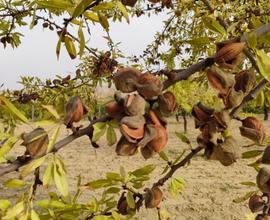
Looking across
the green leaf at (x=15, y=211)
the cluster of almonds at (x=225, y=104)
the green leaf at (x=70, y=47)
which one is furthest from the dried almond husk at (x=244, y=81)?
the green leaf at (x=70, y=47)

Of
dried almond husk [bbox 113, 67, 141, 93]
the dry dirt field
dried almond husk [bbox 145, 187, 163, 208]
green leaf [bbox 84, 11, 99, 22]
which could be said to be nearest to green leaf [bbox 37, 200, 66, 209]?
dried almond husk [bbox 145, 187, 163, 208]

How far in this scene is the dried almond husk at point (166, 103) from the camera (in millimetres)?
714

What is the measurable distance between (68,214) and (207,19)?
73 cm

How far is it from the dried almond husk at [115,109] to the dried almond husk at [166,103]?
0.20 feet

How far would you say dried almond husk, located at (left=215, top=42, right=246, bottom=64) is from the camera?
748 millimetres

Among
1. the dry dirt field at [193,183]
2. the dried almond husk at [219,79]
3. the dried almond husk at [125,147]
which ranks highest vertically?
the dried almond husk at [219,79]

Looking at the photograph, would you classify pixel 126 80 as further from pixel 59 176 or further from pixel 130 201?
pixel 130 201

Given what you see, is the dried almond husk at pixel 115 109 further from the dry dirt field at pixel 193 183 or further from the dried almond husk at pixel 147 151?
the dry dirt field at pixel 193 183

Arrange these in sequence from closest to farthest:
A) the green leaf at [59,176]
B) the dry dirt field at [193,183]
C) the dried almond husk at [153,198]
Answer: the green leaf at [59,176] → the dried almond husk at [153,198] → the dry dirt field at [193,183]

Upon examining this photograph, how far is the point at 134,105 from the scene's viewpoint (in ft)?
2.22

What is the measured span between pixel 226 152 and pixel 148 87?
0.61 feet

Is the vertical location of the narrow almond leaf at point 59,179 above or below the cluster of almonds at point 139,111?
below

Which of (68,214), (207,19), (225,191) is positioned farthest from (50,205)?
(225,191)

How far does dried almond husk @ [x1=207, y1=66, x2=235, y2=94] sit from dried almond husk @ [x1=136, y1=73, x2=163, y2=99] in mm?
92
